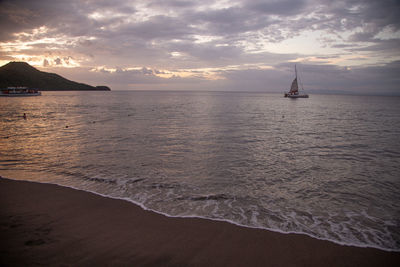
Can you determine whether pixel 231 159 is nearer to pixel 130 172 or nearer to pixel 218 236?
pixel 130 172

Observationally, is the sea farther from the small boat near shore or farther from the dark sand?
the small boat near shore

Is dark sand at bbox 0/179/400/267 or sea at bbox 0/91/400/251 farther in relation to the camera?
sea at bbox 0/91/400/251

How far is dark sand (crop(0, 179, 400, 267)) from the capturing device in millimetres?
4410

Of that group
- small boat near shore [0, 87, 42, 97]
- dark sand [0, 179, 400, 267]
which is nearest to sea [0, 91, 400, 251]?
dark sand [0, 179, 400, 267]

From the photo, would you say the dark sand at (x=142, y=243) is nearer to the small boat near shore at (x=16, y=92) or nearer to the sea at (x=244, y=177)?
the sea at (x=244, y=177)

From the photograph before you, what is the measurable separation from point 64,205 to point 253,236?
5524 mm

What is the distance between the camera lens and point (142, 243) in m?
4.93

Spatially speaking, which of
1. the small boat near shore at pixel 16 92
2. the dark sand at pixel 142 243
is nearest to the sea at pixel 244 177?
the dark sand at pixel 142 243

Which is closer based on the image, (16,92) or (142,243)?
(142,243)

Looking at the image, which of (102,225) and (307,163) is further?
(307,163)

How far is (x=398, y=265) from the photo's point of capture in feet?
15.0

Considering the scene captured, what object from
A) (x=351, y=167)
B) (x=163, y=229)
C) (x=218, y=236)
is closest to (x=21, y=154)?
(x=163, y=229)

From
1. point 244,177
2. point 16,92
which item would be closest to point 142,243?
point 244,177

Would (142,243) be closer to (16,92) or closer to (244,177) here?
(244,177)
